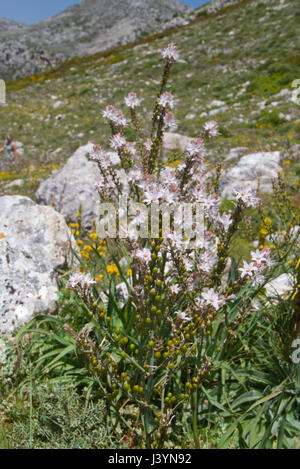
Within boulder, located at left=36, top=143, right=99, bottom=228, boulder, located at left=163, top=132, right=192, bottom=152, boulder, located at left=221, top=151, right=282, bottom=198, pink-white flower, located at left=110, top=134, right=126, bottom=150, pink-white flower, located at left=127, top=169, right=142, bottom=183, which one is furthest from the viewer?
boulder, located at left=163, top=132, right=192, bottom=152

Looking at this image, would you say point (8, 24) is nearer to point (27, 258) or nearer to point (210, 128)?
point (27, 258)

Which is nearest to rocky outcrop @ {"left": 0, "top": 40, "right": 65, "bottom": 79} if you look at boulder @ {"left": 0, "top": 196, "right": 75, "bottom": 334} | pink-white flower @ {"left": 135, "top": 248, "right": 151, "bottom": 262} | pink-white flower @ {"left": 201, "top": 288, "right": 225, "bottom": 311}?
boulder @ {"left": 0, "top": 196, "right": 75, "bottom": 334}

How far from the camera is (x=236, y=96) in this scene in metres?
16.2

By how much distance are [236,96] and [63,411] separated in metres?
17.0

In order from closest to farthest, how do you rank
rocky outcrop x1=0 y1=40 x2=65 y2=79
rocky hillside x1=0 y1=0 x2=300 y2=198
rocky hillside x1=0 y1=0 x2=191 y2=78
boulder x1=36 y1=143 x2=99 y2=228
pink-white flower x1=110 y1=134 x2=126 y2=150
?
pink-white flower x1=110 y1=134 x2=126 y2=150 → boulder x1=36 y1=143 x2=99 y2=228 → rocky hillside x1=0 y1=0 x2=300 y2=198 → rocky outcrop x1=0 y1=40 x2=65 y2=79 → rocky hillside x1=0 y1=0 x2=191 y2=78

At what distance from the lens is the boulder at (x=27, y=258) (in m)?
3.43

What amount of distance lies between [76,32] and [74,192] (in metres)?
108

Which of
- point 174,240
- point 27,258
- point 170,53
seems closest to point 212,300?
point 174,240

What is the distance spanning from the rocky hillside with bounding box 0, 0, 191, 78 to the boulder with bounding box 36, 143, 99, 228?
7018 cm

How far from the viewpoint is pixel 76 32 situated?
94438 mm

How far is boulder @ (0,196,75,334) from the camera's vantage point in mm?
3426

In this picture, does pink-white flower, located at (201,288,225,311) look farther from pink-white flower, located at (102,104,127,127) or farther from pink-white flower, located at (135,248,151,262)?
pink-white flower, located at (102,104,127,127)

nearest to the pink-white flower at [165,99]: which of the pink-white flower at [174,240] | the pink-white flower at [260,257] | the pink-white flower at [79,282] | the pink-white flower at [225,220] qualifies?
the pink-white flower at [225,220]

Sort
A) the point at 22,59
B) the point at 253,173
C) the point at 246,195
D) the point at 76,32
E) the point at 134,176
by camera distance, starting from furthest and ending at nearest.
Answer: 1. the point at 76,32
2. the point at 22,59
3. the point at 253,173
4. the point at 134,176
5. the point at 246,195
